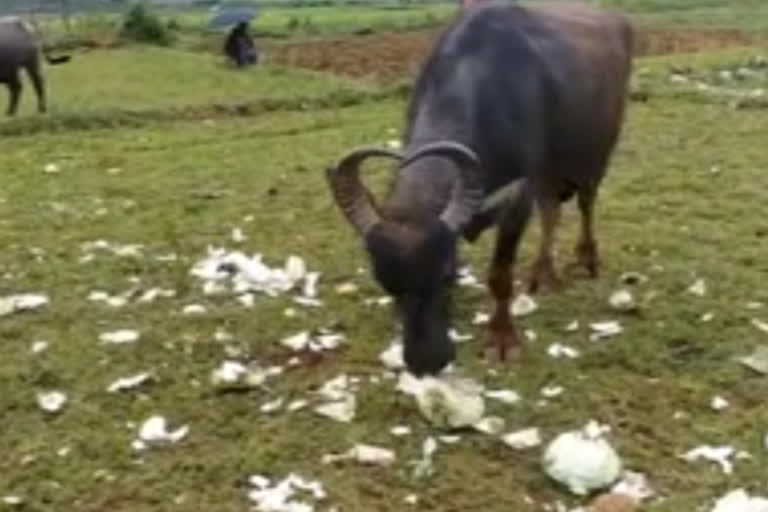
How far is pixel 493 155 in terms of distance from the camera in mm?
6367

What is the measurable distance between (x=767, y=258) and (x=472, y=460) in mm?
3157

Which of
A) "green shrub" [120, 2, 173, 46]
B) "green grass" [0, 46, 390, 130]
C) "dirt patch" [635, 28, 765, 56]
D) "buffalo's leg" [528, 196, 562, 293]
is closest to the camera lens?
"buffalo's leg" [528, 196, 562, 293]

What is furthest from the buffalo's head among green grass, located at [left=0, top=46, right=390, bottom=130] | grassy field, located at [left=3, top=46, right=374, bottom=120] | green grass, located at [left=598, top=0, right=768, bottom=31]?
green grass, located at [left=598, top=0, right=768, bottom=31]

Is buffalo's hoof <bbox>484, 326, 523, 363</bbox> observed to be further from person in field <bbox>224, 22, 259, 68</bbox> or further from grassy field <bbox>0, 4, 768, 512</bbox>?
person in field <bbox>224, 22, 259, 68</bbox>

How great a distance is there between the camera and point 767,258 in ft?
26.1

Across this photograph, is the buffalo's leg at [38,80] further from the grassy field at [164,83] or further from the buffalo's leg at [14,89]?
the buffalo's leg at [14,89]

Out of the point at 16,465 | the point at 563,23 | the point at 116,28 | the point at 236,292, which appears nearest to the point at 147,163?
the point at 236,292

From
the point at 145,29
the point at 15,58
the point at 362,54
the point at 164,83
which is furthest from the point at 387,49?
the point at 15,58

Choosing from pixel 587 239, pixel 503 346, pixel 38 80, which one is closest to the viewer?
pixel 503 346

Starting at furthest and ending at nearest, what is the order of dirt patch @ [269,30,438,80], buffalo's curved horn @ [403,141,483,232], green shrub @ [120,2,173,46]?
green shrub @ [120,2,173,46] < dirt patch @ [269,30,438,80] < buffalo's curved horn @ [403,141,483,232]

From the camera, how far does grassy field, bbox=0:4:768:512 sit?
540 cm

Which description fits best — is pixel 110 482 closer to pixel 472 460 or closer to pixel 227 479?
pixel 227 479

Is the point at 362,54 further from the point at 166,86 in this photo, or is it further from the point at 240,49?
the point at 166,86

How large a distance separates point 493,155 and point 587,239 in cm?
158
